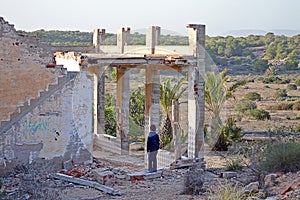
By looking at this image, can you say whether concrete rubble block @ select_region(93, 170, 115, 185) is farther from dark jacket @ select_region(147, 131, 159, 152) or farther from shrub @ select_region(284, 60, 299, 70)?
shrub @ select_region(284, 60, 299, 70)

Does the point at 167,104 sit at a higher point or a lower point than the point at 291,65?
lower

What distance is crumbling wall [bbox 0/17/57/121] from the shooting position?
583 inches

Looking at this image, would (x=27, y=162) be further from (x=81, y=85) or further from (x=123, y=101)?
(x=123, y=101)

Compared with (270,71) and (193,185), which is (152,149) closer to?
(193,185)

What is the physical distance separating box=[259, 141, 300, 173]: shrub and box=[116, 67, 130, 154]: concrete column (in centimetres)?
781

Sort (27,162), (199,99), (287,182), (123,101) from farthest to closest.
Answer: (123,101) → (199,99) → (27,162) → (287,182)

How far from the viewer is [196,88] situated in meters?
16.1

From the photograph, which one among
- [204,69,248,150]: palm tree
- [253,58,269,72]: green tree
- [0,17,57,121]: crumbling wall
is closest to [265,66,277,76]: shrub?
[253,58,269,72]: green tree

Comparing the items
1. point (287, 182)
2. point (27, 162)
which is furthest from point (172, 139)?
point (287, 182)

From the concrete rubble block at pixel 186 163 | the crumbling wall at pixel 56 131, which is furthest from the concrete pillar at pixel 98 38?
the concrete rubble block at pixel 186 163

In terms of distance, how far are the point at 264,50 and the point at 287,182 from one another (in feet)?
195

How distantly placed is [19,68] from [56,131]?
93.5 inches

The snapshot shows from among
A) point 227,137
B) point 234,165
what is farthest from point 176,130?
point 227,137

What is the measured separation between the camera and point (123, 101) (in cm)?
1959
